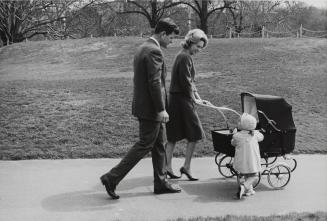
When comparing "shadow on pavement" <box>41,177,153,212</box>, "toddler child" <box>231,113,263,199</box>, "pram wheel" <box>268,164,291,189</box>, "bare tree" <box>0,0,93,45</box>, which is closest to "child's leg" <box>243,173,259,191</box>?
"toddler child" <box>231,113,263,199</box>

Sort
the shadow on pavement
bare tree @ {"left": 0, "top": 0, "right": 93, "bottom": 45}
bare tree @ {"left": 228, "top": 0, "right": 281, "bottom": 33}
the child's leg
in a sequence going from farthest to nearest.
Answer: bare tree @ {"left": 228, "top": 0, "right": 281, "bottom": 33} < bare tree @ {"left": 0, "top": 0, "right": 93, "bottom": 45} < the child's leg < the shadow on pavement

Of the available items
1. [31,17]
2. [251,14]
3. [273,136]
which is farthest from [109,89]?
[251,14]

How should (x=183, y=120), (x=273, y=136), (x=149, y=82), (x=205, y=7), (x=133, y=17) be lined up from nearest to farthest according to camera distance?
(x=149, y=82)
(x=273, y=136)
(x=183, y=120)
(x=205, y=7)
(x=133, y=17)

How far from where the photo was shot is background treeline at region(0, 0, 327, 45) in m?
35.2

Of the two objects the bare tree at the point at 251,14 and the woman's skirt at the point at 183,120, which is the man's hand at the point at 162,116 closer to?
the woman's skirt at the point at 183,120

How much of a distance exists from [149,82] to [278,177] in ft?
6.62

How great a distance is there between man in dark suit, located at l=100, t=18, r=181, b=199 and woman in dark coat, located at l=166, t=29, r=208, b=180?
538mm

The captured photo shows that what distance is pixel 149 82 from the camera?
5645mm

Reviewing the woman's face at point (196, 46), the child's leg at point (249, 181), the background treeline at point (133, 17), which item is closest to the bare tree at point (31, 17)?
the background treeline at point (133, 17)

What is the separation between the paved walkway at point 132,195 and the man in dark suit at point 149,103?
0.31 meters

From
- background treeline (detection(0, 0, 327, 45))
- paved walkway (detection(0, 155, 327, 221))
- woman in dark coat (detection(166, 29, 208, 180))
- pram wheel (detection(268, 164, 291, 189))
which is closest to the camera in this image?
paved walkway (detection(0, 155, 327, 221))

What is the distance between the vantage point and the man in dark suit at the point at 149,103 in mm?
5660

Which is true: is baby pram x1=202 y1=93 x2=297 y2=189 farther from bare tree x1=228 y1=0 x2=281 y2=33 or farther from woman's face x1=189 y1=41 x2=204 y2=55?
bare tree x1=228 y1=0 x2=281 y2=33

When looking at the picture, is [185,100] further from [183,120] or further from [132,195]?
[132,195]
